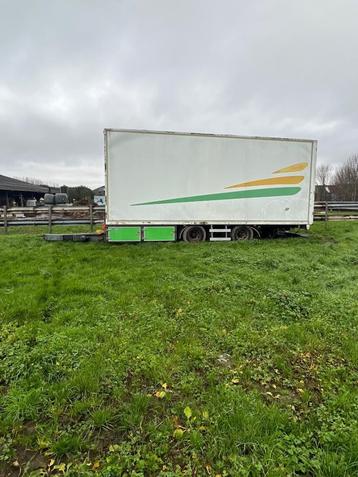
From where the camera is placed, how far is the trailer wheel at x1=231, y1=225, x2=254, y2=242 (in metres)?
9.69

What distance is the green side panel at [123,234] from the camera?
28.4ft

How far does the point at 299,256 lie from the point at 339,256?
1078 millimetres

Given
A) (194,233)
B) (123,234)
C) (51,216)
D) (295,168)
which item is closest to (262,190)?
(295,168)

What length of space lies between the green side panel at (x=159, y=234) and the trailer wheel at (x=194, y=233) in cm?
51

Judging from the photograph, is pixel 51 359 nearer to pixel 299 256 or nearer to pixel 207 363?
pixel 207 363

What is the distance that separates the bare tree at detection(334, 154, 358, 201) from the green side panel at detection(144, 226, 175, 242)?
37.2m

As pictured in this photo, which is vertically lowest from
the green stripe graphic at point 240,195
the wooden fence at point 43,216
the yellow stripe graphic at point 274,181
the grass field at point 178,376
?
the grass field at point 178,376

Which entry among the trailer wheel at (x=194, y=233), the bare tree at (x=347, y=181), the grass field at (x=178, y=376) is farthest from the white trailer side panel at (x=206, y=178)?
the bare tree at (x=347, y=181)

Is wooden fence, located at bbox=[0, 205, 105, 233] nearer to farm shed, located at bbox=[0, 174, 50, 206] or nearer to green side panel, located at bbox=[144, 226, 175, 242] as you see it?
green side panel, located at bbox=[144, 226, 175, 242]

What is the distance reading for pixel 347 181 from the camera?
40.6 m

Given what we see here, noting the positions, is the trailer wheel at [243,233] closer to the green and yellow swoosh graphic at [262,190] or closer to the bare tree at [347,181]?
the green and yellow swoosh graphic at [262,190]

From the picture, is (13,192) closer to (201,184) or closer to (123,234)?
(123,234)

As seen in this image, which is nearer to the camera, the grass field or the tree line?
the grass field

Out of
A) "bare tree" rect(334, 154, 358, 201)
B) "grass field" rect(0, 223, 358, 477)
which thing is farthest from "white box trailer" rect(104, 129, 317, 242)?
"bare tree" rect(334, 154, 358, 201)
